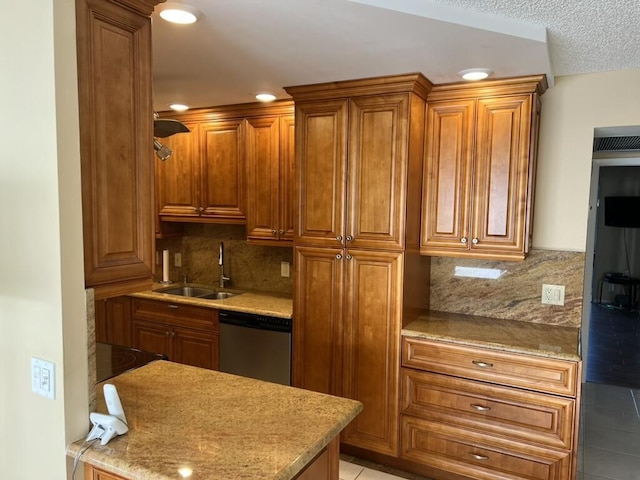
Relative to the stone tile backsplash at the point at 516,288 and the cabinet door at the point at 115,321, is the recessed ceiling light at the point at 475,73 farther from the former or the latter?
the cabinet door at the point at 115,321

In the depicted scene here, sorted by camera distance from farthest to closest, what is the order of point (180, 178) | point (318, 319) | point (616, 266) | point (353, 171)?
point (616, 266), point (180, 178), point (318, 319), point (353, 171)

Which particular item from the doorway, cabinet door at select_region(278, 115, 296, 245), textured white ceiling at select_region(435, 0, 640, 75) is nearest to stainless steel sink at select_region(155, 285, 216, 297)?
cabinet door at select_region(278, 115, 296, 245)

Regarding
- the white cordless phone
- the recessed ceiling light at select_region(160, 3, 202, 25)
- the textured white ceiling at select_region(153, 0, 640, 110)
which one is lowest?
the white cordless phone

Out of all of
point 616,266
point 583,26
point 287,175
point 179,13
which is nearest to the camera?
point 179,13

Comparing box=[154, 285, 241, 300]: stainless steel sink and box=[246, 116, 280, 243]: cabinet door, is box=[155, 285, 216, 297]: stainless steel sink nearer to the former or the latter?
box=[154, 285, 241, 300]: stainless steel sink

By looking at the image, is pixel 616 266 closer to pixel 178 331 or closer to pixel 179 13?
pixel 178 331

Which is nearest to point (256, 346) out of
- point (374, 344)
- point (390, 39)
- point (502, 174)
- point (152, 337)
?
point (374, 344)

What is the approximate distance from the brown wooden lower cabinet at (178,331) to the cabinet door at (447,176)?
5.46ft

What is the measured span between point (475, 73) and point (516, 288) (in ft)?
4.57

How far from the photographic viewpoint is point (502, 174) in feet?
8.83

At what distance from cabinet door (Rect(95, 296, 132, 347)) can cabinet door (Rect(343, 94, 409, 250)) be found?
2.09 meters

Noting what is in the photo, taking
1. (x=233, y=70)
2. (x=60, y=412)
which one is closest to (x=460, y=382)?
(x=60, y=412)

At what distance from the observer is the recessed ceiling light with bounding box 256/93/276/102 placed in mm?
3123

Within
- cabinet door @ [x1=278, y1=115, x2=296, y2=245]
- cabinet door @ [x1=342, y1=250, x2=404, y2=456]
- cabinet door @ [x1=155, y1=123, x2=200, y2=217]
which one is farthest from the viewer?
cabinet door @ [x1=155, y1=123, x2=200, y2=217]
